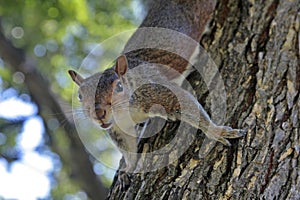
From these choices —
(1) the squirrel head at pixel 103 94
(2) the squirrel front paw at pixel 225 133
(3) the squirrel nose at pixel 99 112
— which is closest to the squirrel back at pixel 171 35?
(1) the squirrel head at pixel 103 94

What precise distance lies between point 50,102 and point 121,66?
3.22 feet

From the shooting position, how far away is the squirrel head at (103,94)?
6.38ft

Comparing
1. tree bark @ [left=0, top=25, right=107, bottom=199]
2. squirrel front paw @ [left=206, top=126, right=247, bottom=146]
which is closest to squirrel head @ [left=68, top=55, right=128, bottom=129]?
squirrel front paw @ [left=206, top=126, right=247, bottom=146]

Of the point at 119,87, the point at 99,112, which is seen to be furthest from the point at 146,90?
the point at 99,112

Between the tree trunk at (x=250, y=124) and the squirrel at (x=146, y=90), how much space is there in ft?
0.25

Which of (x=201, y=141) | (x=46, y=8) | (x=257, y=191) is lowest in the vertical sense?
(x=257, y=191)

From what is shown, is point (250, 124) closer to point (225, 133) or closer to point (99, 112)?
point (225, 133)

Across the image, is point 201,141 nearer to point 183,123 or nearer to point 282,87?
point 183,123

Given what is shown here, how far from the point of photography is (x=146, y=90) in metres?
2.14

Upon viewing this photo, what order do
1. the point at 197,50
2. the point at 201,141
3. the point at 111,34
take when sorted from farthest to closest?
the point at 111,34 → the point at 197,50 → the point at 201,141

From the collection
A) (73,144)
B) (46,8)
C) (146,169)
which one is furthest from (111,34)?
(146,169)

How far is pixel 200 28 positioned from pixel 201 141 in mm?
839

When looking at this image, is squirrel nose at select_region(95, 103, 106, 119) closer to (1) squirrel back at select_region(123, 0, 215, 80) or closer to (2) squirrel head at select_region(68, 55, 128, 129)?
(2) squirrel head at select_region(68, 55, 128, 129)

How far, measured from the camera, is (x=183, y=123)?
2127 mm
